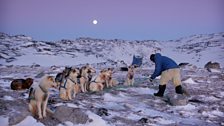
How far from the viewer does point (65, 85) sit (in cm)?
1079

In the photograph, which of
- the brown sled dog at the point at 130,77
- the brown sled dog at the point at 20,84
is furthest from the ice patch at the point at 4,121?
the brown sled dog at the point at 130,77

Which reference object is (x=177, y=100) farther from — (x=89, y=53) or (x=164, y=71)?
(x=89, y=53)

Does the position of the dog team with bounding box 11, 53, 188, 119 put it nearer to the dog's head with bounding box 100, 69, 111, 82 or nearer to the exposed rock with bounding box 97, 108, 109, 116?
the dog's head with bounding box 100, 69, 111, 82

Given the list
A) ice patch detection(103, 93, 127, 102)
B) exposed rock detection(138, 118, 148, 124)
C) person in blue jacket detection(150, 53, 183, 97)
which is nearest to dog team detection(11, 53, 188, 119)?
person in blue jacket detection(150, 53, 183, 97)

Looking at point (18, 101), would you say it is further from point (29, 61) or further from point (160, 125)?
point (29, 61)

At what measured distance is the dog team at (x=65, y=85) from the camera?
320 inches

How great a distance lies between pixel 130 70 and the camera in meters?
15.7

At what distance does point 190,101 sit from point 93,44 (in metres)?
70.0

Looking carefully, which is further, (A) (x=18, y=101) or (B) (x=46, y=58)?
(B) (x=46, y=58)

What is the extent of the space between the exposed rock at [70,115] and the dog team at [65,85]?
273mm

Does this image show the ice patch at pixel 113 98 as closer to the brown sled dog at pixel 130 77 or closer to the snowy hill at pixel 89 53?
the brown sled dog at pixel 130 77

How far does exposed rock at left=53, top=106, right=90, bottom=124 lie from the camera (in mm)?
8252

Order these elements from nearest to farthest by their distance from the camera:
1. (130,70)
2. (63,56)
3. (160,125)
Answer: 1. (160,125)
2. (130,70)
3. (63,56)

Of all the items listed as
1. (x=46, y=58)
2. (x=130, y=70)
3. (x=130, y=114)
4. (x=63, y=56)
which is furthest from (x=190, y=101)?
(x=63, y=56)
